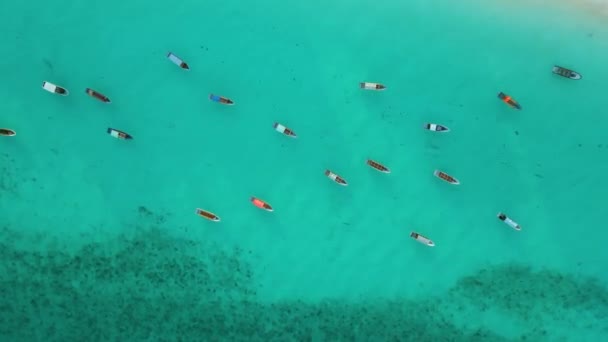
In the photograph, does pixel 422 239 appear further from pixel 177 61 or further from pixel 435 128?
pixel 177 61

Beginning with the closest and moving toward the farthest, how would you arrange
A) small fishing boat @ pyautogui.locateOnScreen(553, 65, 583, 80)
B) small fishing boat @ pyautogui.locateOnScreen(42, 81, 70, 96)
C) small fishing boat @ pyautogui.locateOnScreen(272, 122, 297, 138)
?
small fishing boat @ pyautogui.locateOnScreen(553, 65, 583, 80), small fishing boat @ pyautogui.locateOnScreen(42, 81, 70, 96), small fishing boat @ pyautogui.locateOnScreen(272, 122, 297, 138)

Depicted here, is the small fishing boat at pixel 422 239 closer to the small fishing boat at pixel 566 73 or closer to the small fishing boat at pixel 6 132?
the small fishing boat at pixel 566 73

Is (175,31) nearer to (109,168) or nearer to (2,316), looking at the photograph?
(109,168)

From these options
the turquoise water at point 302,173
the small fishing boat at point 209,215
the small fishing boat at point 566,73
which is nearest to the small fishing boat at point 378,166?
the turquoise water at point 302,173

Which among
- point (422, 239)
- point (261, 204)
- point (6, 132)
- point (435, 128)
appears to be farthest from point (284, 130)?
point (6, 132)

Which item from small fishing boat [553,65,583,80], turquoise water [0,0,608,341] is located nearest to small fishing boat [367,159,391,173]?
turquoise water [0,0,608,341]

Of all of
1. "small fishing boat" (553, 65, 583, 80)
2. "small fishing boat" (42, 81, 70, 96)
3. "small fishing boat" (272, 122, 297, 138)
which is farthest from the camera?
"small fishing boat" (272, 122, 297, 138)

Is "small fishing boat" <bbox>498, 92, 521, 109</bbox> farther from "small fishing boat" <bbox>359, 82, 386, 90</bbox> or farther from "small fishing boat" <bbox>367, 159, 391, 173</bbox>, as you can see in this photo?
"small fishing boat" <bbox>367, 159, 391, 173</bbox>
